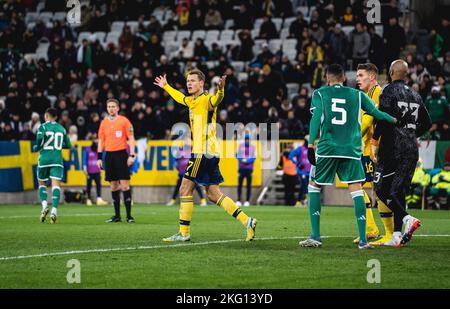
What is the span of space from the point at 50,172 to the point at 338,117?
881 cm

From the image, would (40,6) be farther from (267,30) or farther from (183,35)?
(267,30)

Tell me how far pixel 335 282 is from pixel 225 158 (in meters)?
18.9

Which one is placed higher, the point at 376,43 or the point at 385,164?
the point at 376,43

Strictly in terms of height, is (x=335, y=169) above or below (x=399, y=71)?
below

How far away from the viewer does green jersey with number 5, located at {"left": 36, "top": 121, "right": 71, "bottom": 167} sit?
1814 centimetres

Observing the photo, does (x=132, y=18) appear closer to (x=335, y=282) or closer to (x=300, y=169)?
(x=300, y=169)

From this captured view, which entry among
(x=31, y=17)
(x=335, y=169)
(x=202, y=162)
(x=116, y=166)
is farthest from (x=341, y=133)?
(x=31, y=17)

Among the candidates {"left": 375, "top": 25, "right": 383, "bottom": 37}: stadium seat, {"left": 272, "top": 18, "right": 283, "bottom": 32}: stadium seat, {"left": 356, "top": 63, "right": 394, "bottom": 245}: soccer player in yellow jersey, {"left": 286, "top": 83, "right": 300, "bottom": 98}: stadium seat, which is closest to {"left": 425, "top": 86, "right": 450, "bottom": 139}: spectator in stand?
{"left": 375, "top": 25, "right": 383, "bottom": 37}: stadium seat

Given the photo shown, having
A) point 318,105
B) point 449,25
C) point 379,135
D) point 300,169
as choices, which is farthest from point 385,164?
point 449,25

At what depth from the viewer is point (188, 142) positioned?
1059 inches

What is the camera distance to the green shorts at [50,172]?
18.2 meters

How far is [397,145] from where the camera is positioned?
1159cm

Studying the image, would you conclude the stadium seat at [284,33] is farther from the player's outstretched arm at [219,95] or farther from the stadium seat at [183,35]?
the player's outstretched arm at [219,95]
